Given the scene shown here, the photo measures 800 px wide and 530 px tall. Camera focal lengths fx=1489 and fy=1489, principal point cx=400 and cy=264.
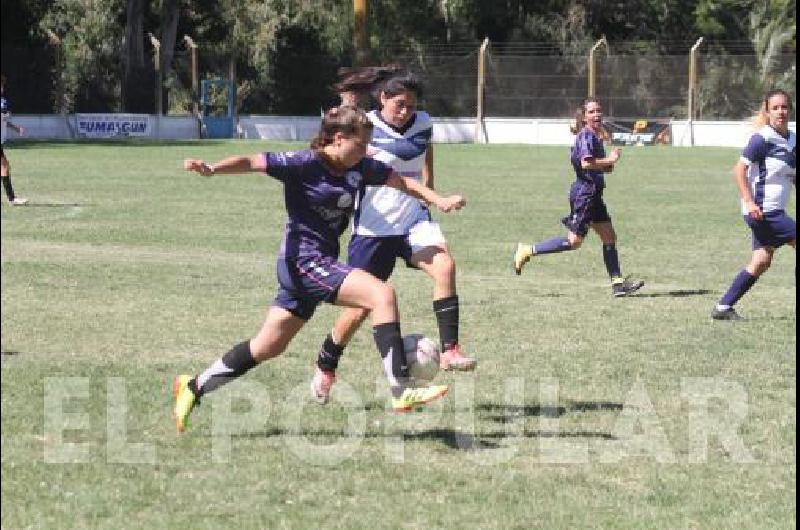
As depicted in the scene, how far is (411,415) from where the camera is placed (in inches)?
297

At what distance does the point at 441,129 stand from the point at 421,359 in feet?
134

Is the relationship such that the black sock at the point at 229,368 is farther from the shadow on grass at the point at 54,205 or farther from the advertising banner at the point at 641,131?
the advertising banner at the point at 641,131

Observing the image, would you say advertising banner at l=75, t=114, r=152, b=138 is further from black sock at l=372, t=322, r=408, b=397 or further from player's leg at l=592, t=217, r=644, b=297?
black sock at l=372, t=322, r=408, b=397

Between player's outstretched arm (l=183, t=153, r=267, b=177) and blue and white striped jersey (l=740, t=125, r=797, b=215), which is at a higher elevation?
player's outstretched arm (l=183, t=153, r=267, b=177)

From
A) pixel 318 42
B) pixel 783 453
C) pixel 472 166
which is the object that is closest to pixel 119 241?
pixel 783 453

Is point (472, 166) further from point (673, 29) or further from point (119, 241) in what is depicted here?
point (673, 29)

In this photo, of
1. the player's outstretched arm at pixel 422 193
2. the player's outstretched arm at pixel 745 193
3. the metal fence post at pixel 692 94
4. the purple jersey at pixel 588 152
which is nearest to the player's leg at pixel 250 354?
the player's outstretched arm at pixel 422 193

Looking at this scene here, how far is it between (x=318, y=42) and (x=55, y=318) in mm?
43231

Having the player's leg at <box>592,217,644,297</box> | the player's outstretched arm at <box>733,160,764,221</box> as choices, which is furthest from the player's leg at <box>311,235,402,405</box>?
the player's leg at <box>592,217,644,297</box>

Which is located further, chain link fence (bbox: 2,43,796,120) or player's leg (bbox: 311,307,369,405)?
chain link fence (bbox: 2,43,796,120)

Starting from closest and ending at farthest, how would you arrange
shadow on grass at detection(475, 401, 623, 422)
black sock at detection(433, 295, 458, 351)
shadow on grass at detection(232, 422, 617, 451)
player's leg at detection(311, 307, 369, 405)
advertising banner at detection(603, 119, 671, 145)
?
shadow on grass at detection(232, 422, 617, 451) → shadow on grass at detection(475, 401, 623, 422) → player's leg at detection(311, 307, 369, 405) → black sock at detection(433, 295, 458, 351) → advertising banner at detection(603, 119, 671, 145)

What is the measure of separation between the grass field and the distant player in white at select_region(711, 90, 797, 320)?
1.19 feet

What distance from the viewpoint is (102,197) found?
22844 mm

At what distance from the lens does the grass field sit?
230 inches
